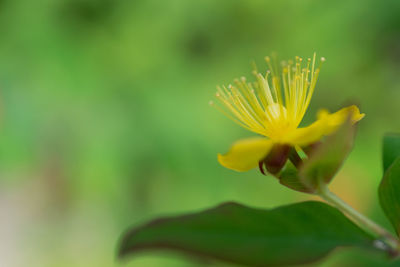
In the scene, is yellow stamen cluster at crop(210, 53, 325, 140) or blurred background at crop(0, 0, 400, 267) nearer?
yellow stamen cluster at crop(210, 53, 325, 140)

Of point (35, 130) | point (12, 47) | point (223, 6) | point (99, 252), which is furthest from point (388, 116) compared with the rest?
point (12, 47)

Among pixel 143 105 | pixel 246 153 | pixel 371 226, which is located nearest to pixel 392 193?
pixel 371 226

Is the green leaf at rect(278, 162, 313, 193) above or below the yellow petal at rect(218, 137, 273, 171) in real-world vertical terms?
below

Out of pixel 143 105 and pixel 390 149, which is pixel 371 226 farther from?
pixel 143 105

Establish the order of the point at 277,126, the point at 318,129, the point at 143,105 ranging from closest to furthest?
the point at 318,129 < the point at 277,126 < the point at 143,105

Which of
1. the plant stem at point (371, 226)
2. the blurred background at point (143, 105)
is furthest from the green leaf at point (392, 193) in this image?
the blurred background at point (143, 105)

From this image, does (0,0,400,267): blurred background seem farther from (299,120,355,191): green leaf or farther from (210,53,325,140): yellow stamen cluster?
(299,120,355,191): green leaf

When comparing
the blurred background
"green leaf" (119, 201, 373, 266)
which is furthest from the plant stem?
the blurred background

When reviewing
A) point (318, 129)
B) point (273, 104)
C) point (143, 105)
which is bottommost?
point (318, 129)

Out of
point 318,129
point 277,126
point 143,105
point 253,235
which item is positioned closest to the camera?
point 253,235
